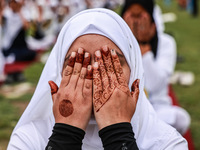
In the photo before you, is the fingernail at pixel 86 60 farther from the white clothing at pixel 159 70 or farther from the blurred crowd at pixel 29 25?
the blurred crowd at pixel 29 25

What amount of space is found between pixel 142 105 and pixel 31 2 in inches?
357

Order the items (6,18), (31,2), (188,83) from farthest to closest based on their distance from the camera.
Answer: (31,2), (6,18), (188,83)

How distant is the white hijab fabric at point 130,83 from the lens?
1.67 m

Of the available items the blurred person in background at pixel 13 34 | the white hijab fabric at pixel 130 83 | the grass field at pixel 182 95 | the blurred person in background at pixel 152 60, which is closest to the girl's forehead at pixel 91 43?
the white hijab fabric at pixel 130 83

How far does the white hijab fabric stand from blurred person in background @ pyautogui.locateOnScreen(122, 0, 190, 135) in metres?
1.21

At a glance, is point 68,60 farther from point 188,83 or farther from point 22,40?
point 22,40

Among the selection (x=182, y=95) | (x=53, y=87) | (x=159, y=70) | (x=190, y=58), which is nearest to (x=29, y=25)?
(x=190, y=58)

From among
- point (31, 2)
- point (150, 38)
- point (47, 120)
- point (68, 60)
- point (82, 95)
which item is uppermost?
point (31, 2)

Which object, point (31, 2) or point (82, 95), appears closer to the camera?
point (82, 95)

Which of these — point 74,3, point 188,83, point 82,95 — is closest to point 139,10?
point 82,95

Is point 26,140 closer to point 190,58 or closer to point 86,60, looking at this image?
point 86,60

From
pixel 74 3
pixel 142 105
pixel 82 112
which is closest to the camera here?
pixel 82 112

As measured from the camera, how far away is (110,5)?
21.2 meters

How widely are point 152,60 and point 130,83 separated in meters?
1.37
